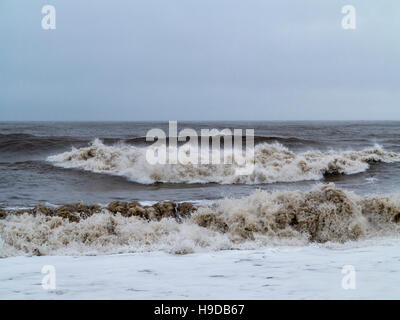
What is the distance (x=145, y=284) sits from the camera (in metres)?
3.56

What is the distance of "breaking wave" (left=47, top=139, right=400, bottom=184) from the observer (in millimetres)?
11828

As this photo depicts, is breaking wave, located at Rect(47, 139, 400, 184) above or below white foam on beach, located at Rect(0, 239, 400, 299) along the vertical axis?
above

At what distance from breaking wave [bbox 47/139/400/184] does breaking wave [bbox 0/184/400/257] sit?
5039 mm

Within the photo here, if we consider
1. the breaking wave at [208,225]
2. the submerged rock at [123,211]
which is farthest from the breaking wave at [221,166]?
the breaking wave at [208,225]

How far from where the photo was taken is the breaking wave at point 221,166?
38.8 ft

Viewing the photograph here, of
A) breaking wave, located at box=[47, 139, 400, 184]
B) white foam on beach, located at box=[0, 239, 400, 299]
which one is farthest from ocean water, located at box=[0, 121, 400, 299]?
breaking wave, located at box=[47, 139, 400, 184]

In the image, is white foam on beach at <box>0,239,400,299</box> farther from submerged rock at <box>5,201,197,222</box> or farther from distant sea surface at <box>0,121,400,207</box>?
distant sea surface at <box>0,121,400,207</box>

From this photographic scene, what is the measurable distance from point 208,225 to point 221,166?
6.51 metres

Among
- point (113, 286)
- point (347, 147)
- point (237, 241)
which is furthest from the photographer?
point (347, 147)

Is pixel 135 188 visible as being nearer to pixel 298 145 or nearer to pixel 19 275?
pixel 19 275

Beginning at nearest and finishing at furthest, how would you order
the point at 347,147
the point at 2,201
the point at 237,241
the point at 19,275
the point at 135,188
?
the point at 19,275
the point at 237,241
the point at 2,201
the point at 135,188
the point at 347,147

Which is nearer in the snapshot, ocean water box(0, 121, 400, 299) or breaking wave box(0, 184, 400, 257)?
ocean water box(0, 121, 400, 299)
